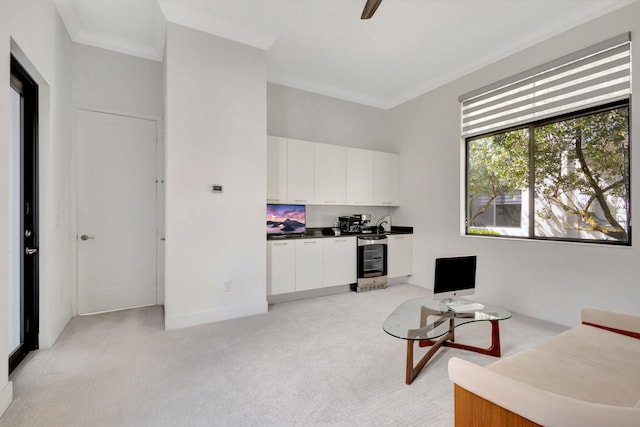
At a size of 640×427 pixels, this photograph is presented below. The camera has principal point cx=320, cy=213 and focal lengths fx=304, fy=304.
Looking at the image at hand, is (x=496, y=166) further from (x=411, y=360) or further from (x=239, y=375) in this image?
(x=239, y=375)

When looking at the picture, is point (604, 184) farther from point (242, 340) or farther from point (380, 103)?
point (242, 340)

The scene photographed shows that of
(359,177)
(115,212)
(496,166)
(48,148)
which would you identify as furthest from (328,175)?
(48,148)

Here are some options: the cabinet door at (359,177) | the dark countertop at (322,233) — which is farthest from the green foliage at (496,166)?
the cabinet door at (359,177)

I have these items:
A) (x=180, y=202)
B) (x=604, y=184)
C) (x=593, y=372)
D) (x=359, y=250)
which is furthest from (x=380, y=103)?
(x=593, y=372)

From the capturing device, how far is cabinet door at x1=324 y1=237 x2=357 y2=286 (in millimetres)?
4383

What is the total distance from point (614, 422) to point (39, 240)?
381 cm

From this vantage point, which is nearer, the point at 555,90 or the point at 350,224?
the point at 555,90

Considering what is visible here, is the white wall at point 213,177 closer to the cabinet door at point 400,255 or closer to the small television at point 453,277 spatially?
the small television at point 453,277

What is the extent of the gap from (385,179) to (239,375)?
387 cm

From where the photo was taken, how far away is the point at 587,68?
122 inches

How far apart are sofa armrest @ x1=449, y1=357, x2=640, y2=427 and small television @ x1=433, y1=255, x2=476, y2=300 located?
1.37 m

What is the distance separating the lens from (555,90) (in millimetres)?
3344

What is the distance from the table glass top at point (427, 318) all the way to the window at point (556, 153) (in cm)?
162

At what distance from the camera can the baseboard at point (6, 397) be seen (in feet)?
5.86
